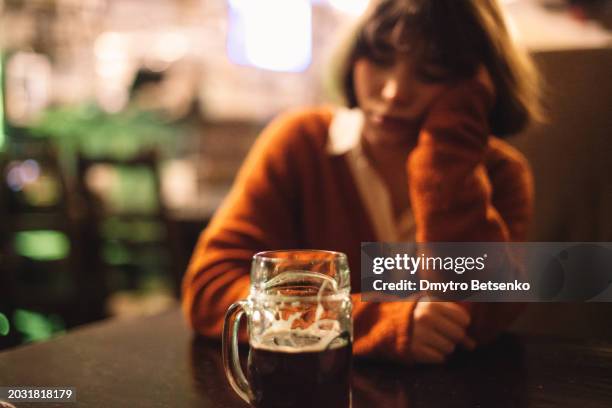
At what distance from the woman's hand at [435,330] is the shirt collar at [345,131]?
1.09ft

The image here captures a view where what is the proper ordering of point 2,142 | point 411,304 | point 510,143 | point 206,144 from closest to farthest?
1. point 411,304
2. point 510,143
3. point 2,142
4. point 206,144

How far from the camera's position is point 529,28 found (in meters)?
0.99

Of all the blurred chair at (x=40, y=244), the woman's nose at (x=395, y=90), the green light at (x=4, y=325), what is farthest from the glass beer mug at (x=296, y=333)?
the blurred chair at (x=40, y=244)

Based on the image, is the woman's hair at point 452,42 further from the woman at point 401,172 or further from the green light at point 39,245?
the green light at point 39,245

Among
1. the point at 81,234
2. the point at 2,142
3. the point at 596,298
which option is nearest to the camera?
the point at 596,298

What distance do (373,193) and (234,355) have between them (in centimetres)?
46

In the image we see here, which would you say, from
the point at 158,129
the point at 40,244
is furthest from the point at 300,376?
the point at 158,129


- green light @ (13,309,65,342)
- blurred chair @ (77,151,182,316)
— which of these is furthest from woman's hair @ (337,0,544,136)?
green light @ (13,309,65,342)

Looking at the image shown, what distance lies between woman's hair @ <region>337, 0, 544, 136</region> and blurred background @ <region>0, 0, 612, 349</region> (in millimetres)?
117

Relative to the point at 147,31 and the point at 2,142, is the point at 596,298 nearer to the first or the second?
the point at 2,142

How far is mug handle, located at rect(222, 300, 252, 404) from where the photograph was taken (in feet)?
1.61

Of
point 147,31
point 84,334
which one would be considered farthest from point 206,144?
point 84,334

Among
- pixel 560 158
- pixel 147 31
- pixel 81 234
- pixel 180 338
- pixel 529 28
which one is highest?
pixel 147 31

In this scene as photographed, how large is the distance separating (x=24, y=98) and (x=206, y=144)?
105 cm
